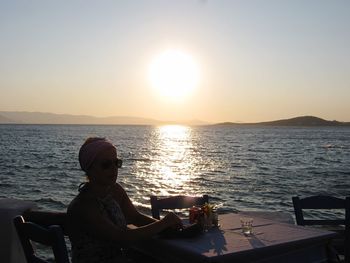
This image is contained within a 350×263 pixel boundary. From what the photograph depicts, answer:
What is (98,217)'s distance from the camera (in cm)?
386

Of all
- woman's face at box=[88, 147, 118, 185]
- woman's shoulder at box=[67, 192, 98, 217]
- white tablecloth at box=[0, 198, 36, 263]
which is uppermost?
woman's face at box=[88, 147, 118, 185]

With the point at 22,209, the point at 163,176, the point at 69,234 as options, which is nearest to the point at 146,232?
the point at 69,234

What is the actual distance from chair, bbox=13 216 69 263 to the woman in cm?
35

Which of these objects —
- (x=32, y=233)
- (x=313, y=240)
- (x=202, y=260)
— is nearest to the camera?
(x=32, y=233)

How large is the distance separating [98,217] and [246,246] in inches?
49.3

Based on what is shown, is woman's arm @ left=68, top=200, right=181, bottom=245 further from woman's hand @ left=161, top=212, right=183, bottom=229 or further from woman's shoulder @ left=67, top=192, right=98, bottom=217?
woman's hand @ left=161, top=212, right=183, bottom=229

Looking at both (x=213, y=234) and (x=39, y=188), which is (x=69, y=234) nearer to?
(x=213, y=234)

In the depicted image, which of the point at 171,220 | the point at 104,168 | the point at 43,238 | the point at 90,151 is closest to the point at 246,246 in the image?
the point at 171,220

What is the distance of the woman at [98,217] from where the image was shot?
387 centimetres

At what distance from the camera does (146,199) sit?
21.9 metres

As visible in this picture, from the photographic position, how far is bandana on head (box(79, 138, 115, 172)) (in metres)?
4.00

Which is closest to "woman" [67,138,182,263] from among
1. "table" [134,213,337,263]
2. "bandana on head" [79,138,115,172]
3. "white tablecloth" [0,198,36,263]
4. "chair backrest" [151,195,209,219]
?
"bandana on head" [79,138,115,172]

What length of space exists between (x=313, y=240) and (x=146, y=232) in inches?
60.9

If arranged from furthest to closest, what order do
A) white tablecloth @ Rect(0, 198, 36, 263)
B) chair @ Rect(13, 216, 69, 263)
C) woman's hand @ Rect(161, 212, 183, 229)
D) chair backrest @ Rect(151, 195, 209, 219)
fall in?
1. chair backrest @ Rect(151, 195, 209, 219)
2. white tablecloth @ Rect(0, 198, 36, 263)
3. woman's hand @ Rect(161, 212, 183, 229)
4. chair @ Rect(13, 216, 69, 263)
